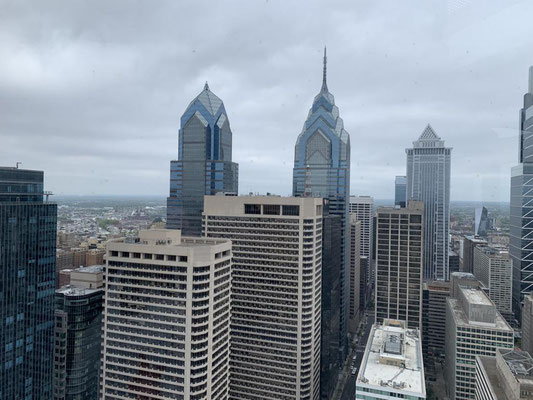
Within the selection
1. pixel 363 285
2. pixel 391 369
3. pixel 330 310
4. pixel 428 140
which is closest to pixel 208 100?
pixel 330 310

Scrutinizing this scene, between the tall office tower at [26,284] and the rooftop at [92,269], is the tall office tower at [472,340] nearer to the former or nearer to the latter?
the rooftop at [92,269]

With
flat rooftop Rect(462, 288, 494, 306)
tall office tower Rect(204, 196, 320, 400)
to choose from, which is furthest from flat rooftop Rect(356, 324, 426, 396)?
flat rooftop Rect(462, 288, 494, 306)

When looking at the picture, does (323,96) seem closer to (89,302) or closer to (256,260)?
(256,260)

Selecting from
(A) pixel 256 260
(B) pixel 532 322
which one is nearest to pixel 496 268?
(B) pixel 532 322

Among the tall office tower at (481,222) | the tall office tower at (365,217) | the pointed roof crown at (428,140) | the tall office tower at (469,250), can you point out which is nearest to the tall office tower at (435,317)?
the tall office tower at (481,222)

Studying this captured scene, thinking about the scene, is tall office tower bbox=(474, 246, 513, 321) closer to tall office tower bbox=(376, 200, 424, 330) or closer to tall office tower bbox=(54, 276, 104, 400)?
tall office tower bbox=(376, 200, 424, 330)
